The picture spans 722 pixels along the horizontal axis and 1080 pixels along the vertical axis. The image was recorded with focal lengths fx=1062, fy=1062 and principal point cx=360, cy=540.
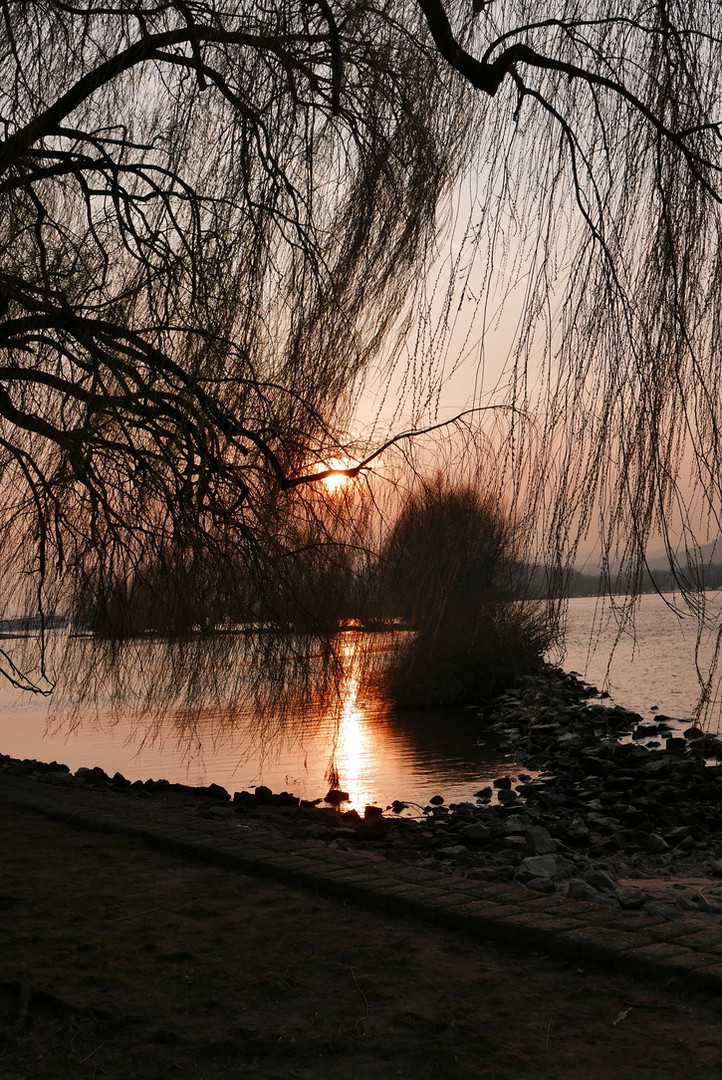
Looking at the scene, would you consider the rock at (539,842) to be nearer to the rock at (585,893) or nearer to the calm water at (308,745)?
the calm water at (308,745)

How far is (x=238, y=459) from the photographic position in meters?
4.29

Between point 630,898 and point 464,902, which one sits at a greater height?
point 464,902

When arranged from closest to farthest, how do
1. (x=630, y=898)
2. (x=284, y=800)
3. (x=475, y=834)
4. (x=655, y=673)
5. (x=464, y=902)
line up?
1. (x=464, y=902)
2. (x=630, y=898)
3. (x=475, y=834)
4. (x=284, y=800)
5. (x=655, y=673)

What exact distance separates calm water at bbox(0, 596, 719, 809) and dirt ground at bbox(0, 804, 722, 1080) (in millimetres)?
1032

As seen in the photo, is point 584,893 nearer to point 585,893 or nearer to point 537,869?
point 585,893

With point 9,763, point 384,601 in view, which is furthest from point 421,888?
point 9,763

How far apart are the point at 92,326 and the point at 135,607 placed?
3.97 ft

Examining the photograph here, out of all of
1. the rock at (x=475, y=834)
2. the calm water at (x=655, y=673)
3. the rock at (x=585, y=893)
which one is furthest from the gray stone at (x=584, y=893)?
the calm water at (x=655, y=673)

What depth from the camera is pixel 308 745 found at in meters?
11.7

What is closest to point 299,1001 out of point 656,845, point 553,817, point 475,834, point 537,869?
point 537,869

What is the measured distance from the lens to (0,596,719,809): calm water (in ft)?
17.4

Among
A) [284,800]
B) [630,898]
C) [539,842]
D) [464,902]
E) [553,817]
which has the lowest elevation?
[553,817]

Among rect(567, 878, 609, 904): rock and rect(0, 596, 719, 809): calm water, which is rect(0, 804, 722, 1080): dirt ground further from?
rect(0, 596, 719, 809): calm water

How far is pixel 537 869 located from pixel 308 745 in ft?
22.2
